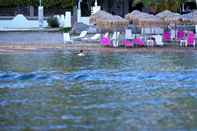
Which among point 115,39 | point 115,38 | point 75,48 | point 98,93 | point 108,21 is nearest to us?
point 98,93

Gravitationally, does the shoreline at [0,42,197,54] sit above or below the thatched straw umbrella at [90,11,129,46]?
below

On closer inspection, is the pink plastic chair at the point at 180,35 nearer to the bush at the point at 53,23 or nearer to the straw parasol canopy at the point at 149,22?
the straw parasol canopy at the point at 149,22

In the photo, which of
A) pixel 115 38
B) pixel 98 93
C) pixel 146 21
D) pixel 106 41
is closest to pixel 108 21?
pixel 115 38

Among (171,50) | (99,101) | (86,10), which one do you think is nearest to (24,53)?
(171,50)

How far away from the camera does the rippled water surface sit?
14.7 m

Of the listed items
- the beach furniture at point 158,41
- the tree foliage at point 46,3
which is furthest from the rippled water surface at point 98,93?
the tree foliage at point 46,3

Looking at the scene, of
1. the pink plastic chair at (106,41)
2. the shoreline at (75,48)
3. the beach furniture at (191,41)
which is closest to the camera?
the shoreline at (75,48)

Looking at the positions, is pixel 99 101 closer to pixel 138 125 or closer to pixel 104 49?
pixel 138 125

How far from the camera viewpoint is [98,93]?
1972 cm

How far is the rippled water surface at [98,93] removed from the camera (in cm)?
1472

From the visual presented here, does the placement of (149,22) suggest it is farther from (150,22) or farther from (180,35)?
(180,35)

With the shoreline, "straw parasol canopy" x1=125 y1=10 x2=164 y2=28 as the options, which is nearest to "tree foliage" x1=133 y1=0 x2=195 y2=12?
"straw parasol canopy" x1=125 y1=10 x2=164 y2=28

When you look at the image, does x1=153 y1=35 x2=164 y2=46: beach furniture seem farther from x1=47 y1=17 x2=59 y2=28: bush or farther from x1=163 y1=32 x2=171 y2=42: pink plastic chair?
x1=47 y1=17 x2=59 y2=28: bush

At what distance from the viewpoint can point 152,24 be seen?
41906mm
